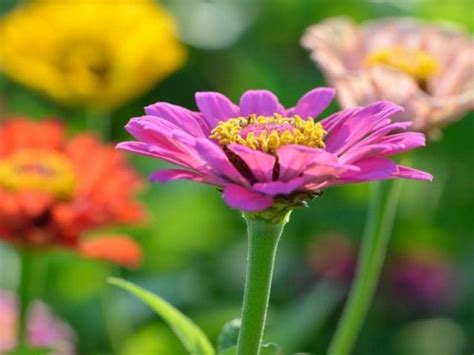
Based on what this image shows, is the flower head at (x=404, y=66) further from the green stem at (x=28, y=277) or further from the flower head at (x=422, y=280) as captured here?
the flower head at (x=422, y=280)

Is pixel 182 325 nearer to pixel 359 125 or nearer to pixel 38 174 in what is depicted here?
pixel 359 125

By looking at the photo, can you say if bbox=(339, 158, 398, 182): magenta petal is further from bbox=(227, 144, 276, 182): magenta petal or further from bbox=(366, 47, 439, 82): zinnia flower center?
bbox=(366, 47, 439, 82): zinnia flower center

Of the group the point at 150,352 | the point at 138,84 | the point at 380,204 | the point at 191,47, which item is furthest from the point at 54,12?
the point at 380,204

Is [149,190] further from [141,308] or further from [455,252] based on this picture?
[455,252]

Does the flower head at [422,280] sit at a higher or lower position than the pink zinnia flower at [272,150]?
lower

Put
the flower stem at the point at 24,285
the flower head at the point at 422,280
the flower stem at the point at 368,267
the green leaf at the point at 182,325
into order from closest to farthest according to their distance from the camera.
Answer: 1. the green leaf at the point at 182,325
2. the flower stem at the point at 368,267
3. the flower stem at the point at 24,285
4. the flower head at the point at 422,280

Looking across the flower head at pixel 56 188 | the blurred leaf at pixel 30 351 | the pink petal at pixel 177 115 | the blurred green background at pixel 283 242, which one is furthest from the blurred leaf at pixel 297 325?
the pink petal at pixel 177 115

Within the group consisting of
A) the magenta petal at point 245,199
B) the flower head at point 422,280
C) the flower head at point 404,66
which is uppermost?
the flower head at point 404,66

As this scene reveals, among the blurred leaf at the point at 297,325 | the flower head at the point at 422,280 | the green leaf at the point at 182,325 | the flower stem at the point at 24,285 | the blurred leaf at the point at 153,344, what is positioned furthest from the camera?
the flower head at the point at 422,280
